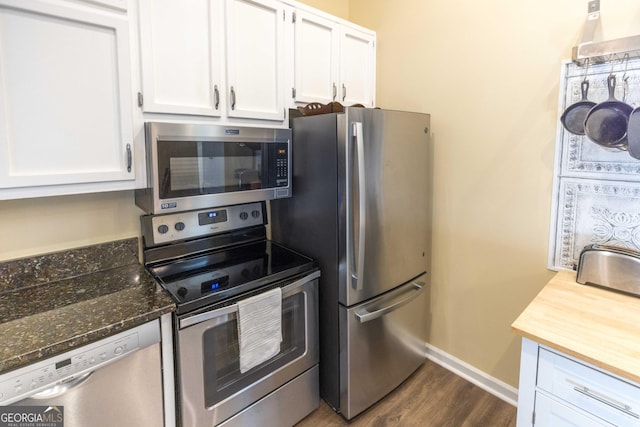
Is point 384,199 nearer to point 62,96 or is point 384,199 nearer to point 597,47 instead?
point 597,47

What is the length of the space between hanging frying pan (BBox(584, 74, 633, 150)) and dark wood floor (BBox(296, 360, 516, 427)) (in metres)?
1.48

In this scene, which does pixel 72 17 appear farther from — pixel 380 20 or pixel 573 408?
pixel 573 408

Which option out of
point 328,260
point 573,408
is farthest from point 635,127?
point 328,260

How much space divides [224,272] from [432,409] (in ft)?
4.59

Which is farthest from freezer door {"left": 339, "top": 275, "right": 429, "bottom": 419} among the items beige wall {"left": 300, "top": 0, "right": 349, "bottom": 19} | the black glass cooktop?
beige wall {"left": 300, "top": 0, "right": 349, "bottom": 19}

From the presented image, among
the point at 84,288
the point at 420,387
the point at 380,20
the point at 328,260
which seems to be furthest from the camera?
the point at 380,20

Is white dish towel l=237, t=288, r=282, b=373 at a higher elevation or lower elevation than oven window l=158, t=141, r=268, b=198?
lower

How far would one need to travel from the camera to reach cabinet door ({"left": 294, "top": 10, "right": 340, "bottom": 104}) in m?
1.94

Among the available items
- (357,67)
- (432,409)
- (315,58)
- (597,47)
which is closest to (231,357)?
(432,409)

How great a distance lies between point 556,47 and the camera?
163 cm

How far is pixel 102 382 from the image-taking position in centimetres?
117

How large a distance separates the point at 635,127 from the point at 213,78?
177cm

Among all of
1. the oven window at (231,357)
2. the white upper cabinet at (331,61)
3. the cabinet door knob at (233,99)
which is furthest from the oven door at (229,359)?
the white upper cabinet at (331,61)

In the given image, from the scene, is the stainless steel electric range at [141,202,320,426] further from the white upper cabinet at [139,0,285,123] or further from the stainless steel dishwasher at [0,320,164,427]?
the white upper cabinet at [139,0,285,123]
